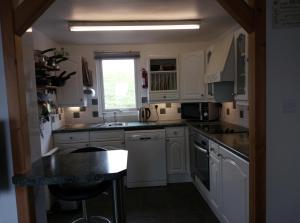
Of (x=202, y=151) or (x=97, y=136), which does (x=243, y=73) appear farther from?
(x=97, y=136)

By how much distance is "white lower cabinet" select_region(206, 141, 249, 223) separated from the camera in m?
1.93

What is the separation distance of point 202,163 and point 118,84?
2025mm

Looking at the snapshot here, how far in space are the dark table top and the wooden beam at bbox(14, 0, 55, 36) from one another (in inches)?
36.3

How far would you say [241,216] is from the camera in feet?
6.57

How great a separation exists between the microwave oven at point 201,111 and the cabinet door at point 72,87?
1733 millimetres

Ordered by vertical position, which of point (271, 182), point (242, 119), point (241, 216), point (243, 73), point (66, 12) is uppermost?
point (66, 12)

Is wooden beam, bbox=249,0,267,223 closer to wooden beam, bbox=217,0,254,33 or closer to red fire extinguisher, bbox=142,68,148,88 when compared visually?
wooden beam, bbox=217,0,254,33

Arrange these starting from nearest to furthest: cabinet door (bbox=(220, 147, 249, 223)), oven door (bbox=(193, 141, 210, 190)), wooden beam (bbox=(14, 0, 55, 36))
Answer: wooden beam (bbox=(14, 0, 55, 36))
cabinet door (bbox=(220, 147, 249, 223))
oven door (bbox=(193, 141, 210, 190))

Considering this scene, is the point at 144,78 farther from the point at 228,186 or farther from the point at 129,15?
the point at 228,186

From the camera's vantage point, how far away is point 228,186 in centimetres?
226

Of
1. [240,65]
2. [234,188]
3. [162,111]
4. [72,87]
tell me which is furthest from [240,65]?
[72,87]

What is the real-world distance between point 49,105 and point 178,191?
2.12 m

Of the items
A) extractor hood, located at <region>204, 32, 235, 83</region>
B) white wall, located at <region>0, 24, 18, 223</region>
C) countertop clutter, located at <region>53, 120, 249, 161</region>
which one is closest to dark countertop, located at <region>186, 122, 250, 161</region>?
countertop clutter, located at <region>53, 120, 249, 161</region>

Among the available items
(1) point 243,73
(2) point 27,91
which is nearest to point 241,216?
(1) point 243,73
